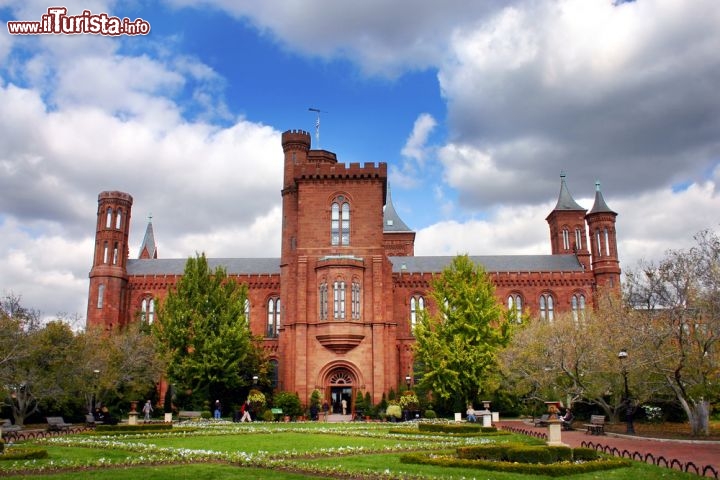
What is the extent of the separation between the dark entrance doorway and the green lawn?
68.9ft

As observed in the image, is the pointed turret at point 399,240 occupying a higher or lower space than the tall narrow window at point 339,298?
higher

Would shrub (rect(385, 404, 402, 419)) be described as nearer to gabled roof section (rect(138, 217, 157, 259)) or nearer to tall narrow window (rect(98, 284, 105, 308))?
tall narrow window (rect(98, 284, 105, 308))

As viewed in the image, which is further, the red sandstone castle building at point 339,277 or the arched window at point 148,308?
the arched window at point 148,308

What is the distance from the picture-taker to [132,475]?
47.1 ft

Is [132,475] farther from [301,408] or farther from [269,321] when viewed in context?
[269,321]

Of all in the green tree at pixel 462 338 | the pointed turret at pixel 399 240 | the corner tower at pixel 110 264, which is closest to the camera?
the green tree at pixel 462 338

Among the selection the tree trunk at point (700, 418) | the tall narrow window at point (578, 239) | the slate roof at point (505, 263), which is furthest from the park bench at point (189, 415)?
the tall narrow window at point (578, 239)

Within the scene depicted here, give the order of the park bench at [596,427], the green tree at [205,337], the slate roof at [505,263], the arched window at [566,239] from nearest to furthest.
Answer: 1. the park bench at [596,427]
2. the green tree at [205,337]
3. the slate roof at [505,263]
4. the arched window at [566,239]

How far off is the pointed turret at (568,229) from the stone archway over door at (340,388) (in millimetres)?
33341

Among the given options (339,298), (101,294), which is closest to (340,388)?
(339,298)

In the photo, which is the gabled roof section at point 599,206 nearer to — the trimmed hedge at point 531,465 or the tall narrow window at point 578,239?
the tall narrow window at point 578,239

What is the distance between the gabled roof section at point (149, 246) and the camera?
262 feet

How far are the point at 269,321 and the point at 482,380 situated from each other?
79.8ft

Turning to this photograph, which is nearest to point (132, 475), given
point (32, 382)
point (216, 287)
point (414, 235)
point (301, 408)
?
point (32, 382)
